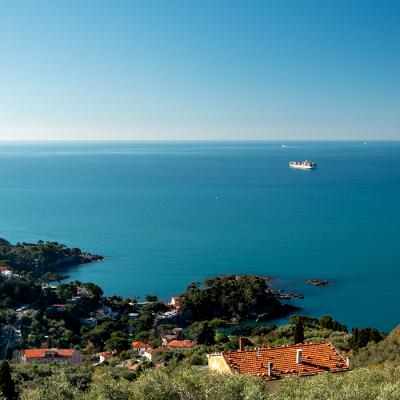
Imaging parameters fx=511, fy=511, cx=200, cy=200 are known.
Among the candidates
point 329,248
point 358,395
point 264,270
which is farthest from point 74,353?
point 329,248

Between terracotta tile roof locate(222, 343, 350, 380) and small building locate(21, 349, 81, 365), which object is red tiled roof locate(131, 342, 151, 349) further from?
terracotta tile roof locate(222, 343, 350, 380)

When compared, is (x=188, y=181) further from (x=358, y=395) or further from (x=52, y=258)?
(x=358, y=395)

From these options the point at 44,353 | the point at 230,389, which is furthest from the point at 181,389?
the point at 44,353

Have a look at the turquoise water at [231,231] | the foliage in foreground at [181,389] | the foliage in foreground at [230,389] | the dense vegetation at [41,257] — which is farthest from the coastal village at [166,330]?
the foliage in foreground at [181,389]

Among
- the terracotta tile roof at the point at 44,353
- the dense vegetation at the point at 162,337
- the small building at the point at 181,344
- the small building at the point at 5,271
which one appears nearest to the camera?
the dense vegetation at the point at 162,337

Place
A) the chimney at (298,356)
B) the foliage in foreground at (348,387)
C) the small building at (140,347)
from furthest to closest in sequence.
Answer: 1. the small building at (140,347)
2. the chimney at (298,356)
3. the foliage in foreground at (348,387)

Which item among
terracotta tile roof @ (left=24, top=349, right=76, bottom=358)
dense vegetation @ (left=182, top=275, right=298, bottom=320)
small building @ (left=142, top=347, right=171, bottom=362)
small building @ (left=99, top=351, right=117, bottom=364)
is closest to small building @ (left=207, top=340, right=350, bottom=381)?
small building @ (left=142, top=347, right=171, bottom=362)

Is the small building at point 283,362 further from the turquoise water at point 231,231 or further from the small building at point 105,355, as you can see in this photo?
the turquoise water at point 231,231
